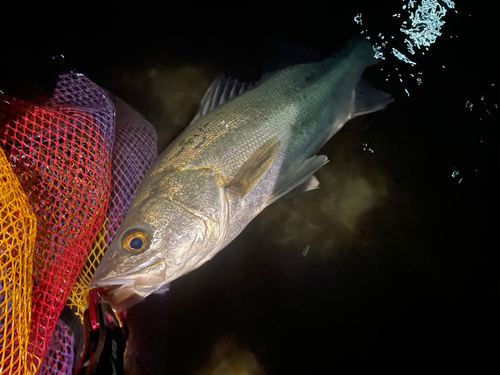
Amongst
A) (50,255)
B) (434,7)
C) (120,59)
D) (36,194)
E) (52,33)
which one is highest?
(434,7)

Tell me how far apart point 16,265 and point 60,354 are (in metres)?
0.74

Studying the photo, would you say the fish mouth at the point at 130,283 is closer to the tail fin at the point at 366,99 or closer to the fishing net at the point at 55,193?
the fishing net at the point at 55,193

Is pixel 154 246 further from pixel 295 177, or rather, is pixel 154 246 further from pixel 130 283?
pixel 295 177

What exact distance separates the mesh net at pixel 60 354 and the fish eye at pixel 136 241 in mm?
807

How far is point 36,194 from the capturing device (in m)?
1.56

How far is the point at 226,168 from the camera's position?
5.21 feet

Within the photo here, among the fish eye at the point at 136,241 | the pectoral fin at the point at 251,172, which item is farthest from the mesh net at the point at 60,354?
the pectoral fin at the point at 251,172

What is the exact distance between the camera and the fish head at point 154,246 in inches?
50.3

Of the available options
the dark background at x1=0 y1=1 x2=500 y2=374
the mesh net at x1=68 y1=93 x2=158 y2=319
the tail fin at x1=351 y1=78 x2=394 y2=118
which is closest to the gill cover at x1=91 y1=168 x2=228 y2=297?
the mesh net at x1=68 y1=93 x2=158 y2=319

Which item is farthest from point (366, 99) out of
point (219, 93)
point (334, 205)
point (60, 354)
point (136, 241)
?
point (60, 354)

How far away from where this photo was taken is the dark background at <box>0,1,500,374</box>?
90.4 inches

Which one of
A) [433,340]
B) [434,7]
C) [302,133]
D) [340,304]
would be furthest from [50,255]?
[434,7]

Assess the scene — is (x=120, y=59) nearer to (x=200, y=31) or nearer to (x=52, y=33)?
(x=52, y=33)

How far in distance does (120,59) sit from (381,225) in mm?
2856
